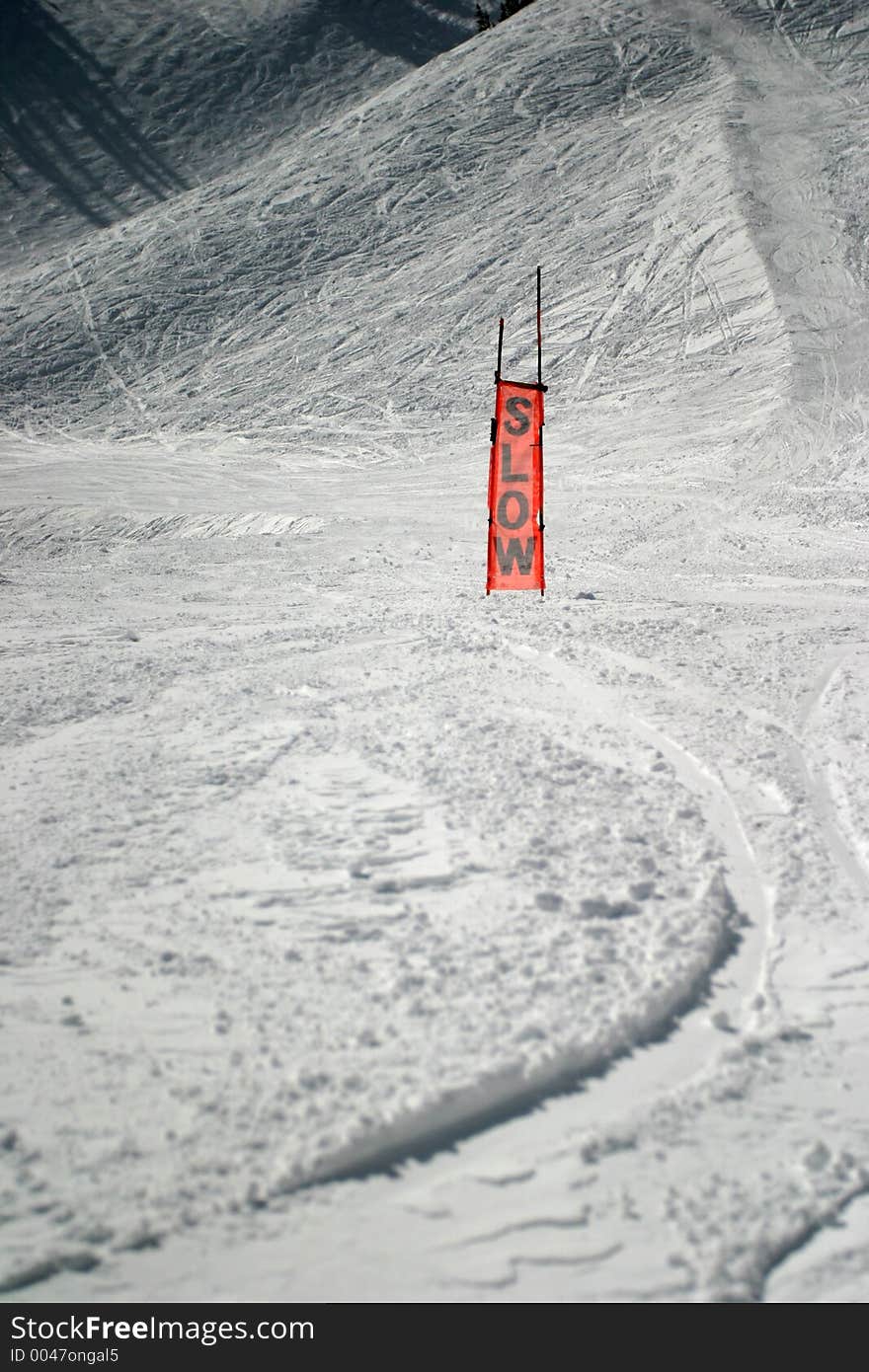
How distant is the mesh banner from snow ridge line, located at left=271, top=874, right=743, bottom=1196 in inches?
275

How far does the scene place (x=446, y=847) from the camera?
5398 millimetres

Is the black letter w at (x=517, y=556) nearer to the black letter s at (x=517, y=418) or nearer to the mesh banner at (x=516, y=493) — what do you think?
the mesh banner at (x=516, y=493)

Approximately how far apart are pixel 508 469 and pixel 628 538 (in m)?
4.48

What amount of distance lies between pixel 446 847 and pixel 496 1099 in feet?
6.05

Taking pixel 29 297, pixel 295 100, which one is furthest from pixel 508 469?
pixel 295 100

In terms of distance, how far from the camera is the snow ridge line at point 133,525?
1650 cm

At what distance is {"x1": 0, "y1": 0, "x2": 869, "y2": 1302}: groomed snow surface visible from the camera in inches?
125

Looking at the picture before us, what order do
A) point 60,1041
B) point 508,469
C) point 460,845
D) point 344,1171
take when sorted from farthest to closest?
1. point 508,469
2. point 460,845
3. point 60,1041
4. point 344,1171

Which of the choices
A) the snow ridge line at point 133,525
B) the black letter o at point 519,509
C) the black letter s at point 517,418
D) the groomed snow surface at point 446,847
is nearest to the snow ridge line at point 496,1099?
the groomed snow surface at point 446,847

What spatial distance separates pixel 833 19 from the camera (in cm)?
3844

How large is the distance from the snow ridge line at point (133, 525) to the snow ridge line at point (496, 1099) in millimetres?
12780

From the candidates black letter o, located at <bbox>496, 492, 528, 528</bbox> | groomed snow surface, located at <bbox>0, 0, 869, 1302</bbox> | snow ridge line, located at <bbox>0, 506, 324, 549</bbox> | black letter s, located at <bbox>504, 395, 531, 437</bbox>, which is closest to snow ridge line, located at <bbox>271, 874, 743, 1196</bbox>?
groomed snow surface, located at <bbox>0, 0, 869, 1302</bbox>
